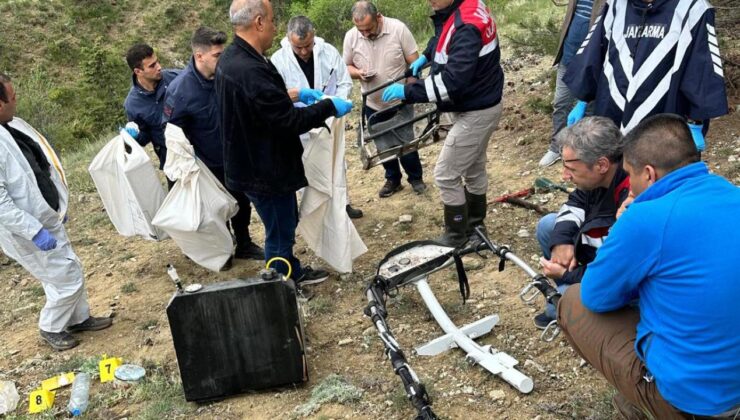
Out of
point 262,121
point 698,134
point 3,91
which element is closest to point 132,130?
point 3,91

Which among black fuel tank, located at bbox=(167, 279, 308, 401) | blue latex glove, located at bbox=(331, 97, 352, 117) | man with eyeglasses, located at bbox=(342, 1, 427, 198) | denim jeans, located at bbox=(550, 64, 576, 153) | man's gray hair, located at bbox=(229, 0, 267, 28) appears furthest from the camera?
denim jeans, located at bbox=(550, 64, 576, 153)

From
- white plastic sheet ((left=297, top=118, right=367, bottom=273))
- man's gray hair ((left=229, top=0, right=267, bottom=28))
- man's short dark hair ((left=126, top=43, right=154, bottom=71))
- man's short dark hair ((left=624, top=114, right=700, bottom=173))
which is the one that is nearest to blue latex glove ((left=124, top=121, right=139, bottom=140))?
man's short dark hair ((left=126, top=43, right=154, bottom=71))

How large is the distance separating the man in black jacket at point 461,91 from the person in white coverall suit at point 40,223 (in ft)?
7.47

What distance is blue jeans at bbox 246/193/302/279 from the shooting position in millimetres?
3988

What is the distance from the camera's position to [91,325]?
4434mm

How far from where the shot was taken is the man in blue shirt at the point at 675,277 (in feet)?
6.49

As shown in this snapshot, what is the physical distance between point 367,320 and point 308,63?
2.07 metres

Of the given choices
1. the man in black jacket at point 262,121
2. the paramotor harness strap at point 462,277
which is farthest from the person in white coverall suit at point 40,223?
the paramotor harness strap at point 462,277

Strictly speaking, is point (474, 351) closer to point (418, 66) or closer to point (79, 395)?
point (79, 395)

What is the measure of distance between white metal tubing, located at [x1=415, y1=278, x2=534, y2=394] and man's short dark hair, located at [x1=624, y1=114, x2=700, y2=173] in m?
1.23

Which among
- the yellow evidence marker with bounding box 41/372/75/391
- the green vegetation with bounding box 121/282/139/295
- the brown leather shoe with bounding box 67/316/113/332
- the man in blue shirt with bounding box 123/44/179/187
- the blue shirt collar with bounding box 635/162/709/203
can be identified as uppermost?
the blue shirt collar with bounding box 635/162/709/203

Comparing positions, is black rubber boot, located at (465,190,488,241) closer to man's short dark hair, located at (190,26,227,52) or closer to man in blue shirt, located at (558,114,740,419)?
man's short dark hair, located at (190,26,227,52)

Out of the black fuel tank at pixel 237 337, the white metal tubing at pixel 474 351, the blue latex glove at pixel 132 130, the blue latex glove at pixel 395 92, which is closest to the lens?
the white metal tubing at pixel 474 351

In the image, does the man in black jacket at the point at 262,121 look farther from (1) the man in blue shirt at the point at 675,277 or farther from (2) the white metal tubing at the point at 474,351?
(1) the man in blue shirt at the point at 675,277
